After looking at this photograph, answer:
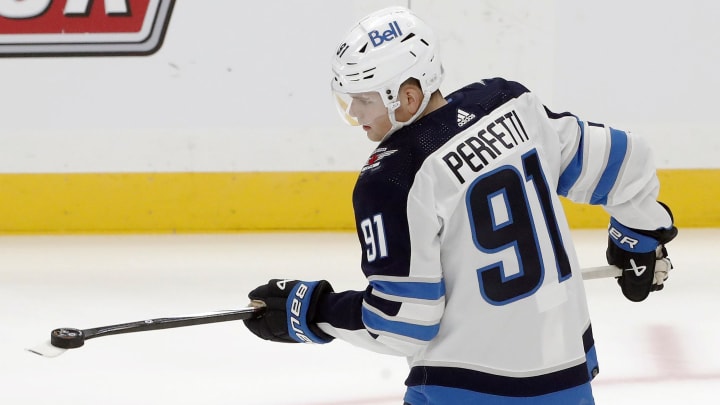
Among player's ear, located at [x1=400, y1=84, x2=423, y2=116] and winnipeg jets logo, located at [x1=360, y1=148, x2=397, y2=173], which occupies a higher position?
player's ear, located at [x1=400, y1=84, x2=423, y2=116]

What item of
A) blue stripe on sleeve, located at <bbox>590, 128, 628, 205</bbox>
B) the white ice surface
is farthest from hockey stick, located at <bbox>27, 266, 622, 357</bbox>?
the white ice surface

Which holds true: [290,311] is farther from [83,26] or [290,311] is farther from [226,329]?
[83,26]

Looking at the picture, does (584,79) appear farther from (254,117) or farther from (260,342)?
(260,342)

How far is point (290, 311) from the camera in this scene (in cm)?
188

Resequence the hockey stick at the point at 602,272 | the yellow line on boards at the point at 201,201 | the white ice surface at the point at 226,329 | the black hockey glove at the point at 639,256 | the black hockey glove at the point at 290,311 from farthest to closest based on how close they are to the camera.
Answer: the yellow line on boards at the point at 201,201 < the white ice surface at the point at 226,329 < the hockey stick at the point at 602,272 < the black hockey glove at the point at 639,256 < the black hockey glove at the point at 290,311

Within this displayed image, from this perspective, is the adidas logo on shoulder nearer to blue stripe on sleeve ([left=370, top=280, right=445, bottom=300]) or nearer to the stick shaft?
blue stripe on sleeve ([left=370, top=280, right=445, bottom=300])

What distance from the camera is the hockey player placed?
65.2 inches

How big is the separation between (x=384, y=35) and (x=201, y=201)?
12.2 ft

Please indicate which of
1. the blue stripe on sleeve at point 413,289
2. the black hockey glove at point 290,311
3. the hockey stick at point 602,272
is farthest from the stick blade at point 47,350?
the hockey stick at point 602,272

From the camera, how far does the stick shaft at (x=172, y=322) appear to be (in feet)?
6.42

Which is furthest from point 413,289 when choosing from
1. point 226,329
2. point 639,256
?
point 226,329

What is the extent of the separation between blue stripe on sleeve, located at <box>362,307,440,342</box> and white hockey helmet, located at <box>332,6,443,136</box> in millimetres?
302

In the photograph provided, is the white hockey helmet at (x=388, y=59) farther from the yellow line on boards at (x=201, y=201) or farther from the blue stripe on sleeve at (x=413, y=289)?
the yellow line on boards at (x=201, y=201)

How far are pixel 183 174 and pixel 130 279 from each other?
0.97 metres
